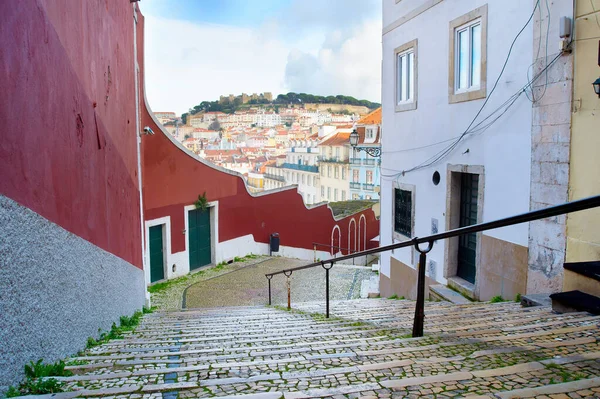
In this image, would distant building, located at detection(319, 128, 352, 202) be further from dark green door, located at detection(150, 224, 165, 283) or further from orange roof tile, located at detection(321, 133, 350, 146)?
dark green door, located at detection(150, 224, 165, 283)

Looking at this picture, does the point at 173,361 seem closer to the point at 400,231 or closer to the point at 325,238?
the point at 400,231

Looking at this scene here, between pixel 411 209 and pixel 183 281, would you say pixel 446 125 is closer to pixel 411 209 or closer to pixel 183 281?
pixel 411 209

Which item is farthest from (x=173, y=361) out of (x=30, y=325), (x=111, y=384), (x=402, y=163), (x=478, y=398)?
(x=402, y=163)

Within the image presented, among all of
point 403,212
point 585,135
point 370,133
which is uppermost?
point 370,133

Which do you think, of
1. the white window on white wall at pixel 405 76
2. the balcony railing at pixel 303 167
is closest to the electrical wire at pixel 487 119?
the white window on white wall at pixel 405 76

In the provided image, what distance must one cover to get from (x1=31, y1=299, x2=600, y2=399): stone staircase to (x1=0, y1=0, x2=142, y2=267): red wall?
121 centimetres

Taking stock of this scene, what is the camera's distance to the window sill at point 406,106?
31.6ft

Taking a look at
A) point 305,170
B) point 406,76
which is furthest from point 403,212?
point 305,170

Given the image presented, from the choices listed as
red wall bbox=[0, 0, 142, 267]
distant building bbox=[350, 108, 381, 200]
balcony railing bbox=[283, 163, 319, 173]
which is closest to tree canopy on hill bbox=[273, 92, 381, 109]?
balcony railing bbox=[283, 163, 319, 173]

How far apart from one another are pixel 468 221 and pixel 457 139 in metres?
1.38

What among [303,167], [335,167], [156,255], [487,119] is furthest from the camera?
[303,167]

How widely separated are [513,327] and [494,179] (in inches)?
153

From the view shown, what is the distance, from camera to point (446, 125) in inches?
335

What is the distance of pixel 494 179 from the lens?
24.0ft
